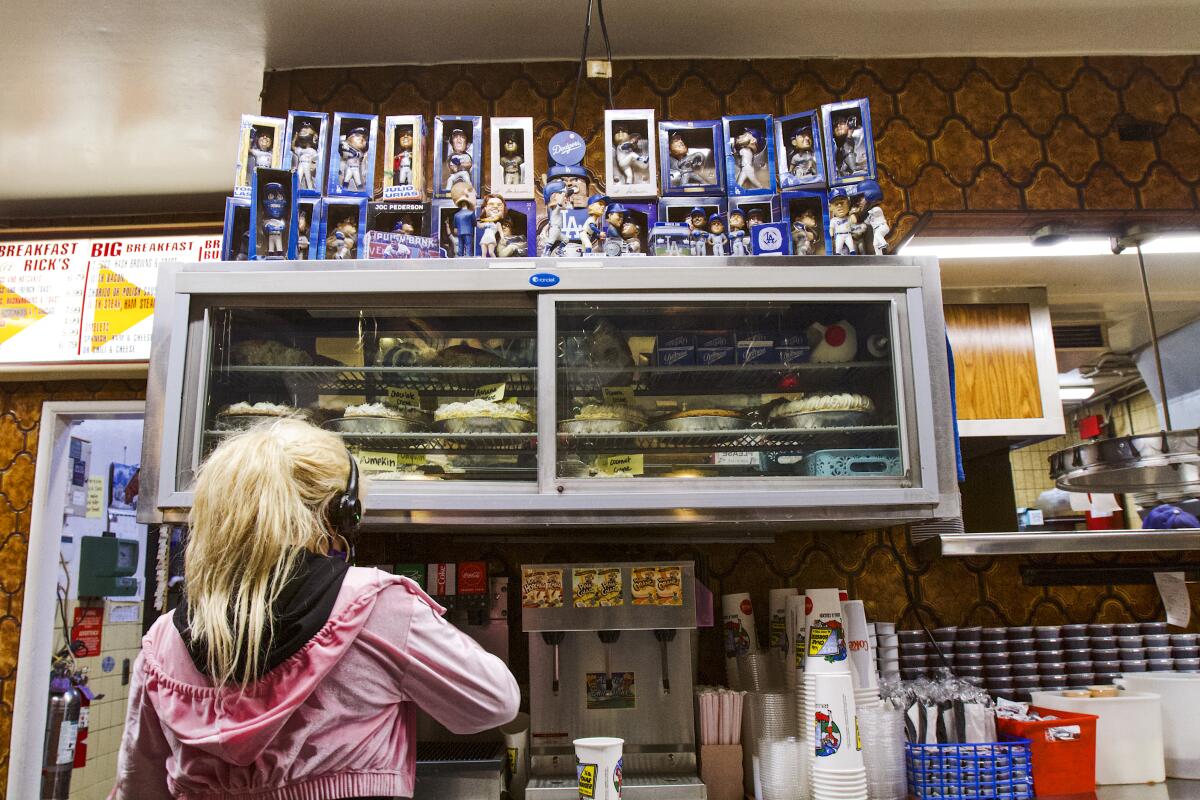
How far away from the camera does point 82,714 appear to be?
5105mm

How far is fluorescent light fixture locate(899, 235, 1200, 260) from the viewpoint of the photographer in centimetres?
307

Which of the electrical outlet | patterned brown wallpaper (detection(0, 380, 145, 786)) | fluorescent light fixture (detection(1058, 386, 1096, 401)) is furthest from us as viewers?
fluorescent light fixture (detection(1058, 386, 1096, 401))

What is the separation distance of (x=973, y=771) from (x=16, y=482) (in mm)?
4372

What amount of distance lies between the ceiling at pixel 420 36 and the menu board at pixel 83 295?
2.39ft

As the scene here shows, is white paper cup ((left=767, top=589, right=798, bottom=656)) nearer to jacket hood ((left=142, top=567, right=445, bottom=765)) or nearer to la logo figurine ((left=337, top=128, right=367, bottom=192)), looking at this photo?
jacket hood ((left=142, top=567, right=445, bottom=765))

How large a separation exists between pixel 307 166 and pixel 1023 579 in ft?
8.75

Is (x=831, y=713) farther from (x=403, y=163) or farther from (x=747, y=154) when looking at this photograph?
(x=403, y=163)

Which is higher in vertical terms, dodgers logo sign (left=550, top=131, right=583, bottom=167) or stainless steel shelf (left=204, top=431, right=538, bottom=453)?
dodgers logo sign (left=550, top=131, right=583, bottom=167)

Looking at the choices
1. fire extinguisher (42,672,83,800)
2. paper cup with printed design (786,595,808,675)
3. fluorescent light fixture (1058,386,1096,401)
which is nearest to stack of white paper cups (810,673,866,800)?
paper cup with printed design (786,595,808,675)

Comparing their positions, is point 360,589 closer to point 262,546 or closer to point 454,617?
point 262,546

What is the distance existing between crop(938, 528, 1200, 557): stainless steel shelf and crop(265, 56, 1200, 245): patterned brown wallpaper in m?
1.24

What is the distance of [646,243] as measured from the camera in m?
2.36

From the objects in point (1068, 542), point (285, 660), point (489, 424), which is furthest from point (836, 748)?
point (285, 660)

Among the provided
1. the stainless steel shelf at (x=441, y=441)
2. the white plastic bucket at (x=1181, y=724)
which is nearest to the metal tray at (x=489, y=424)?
the stainless steel shelf at (x=441, y=441)
